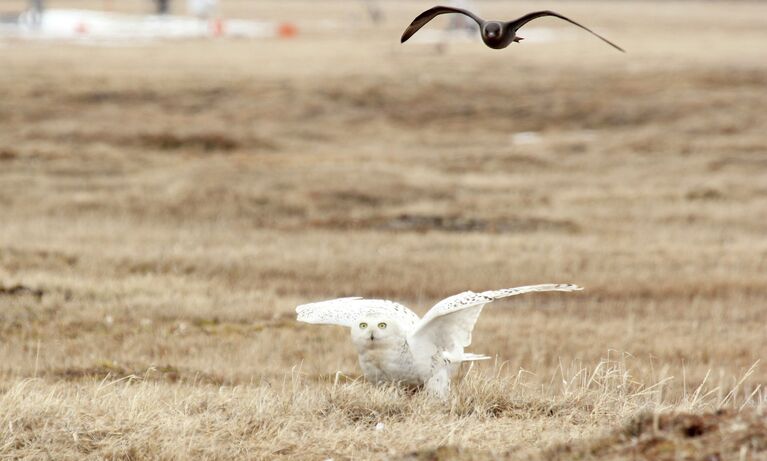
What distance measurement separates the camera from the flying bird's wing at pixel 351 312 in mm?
6926

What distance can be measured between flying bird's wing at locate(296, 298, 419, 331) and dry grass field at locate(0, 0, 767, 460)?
16.1 inches

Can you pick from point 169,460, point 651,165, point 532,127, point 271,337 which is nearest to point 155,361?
point 271,337

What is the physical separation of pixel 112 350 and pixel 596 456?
6.01m

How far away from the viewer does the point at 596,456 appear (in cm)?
527

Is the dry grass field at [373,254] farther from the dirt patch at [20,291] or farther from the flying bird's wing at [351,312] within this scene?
the flying bird's wing at [351,312]

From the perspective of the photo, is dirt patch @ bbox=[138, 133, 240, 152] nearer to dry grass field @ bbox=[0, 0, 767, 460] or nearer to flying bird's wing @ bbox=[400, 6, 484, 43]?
dry grass field @ bbox=[0, 0, 767, 460]

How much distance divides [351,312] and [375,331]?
1.04 feet

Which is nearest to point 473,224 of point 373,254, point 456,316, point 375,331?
point 373,254

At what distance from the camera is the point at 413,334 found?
6988 mm

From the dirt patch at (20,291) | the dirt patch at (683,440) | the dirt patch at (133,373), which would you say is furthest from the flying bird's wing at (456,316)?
the dirt patch at (20,291)

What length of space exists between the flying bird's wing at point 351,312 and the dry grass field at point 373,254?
1.34 feet

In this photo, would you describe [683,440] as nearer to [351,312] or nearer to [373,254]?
[351,312]

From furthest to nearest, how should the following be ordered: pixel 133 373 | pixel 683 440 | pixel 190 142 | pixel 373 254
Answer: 1. pixel 190 142
2. pixel 373 254
3. pixel 133 373
4. pixel 683 440

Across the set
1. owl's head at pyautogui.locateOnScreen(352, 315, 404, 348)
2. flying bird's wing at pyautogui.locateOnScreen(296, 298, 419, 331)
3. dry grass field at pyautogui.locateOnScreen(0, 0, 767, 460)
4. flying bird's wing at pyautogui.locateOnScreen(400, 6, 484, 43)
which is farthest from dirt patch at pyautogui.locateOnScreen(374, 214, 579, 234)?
flying bird's wing at pyautogui.locateOnScreen(400, 6, 484, 43)
